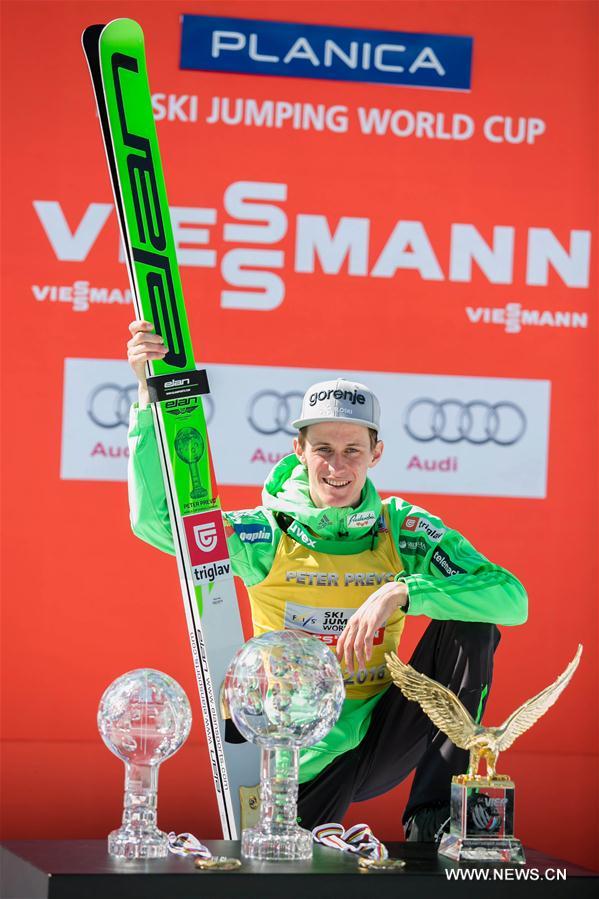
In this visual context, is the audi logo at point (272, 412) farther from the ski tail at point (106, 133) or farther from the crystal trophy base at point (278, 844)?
the crystal trophy base at point (278, 844)

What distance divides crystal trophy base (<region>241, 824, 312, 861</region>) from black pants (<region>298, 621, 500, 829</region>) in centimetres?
54

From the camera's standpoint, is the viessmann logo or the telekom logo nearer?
the telekom logo

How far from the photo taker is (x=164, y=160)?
4.01 metres

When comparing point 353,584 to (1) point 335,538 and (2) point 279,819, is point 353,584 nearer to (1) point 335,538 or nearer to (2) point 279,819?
(1) point 335,538

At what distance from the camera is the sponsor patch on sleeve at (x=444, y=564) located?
245 cm

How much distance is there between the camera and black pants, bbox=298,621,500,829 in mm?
2197

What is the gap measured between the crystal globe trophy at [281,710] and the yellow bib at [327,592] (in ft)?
2.72

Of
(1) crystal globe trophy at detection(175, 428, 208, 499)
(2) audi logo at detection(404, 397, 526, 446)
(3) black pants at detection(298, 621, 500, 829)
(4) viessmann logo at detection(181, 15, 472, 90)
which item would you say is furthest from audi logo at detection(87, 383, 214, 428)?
(3) black pants at detection(298, 621, 500, 829)

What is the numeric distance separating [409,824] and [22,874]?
780 mm

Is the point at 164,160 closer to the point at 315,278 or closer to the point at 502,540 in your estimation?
the point at 315,278

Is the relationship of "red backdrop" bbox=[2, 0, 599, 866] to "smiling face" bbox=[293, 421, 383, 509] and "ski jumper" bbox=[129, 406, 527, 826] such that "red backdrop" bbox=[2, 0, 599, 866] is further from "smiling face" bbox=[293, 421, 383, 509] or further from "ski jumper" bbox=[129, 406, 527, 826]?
"smiling face" bbox=[293, 421, 383, 509]

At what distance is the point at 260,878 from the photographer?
155 centimetres

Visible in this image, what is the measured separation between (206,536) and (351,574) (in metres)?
0.32
